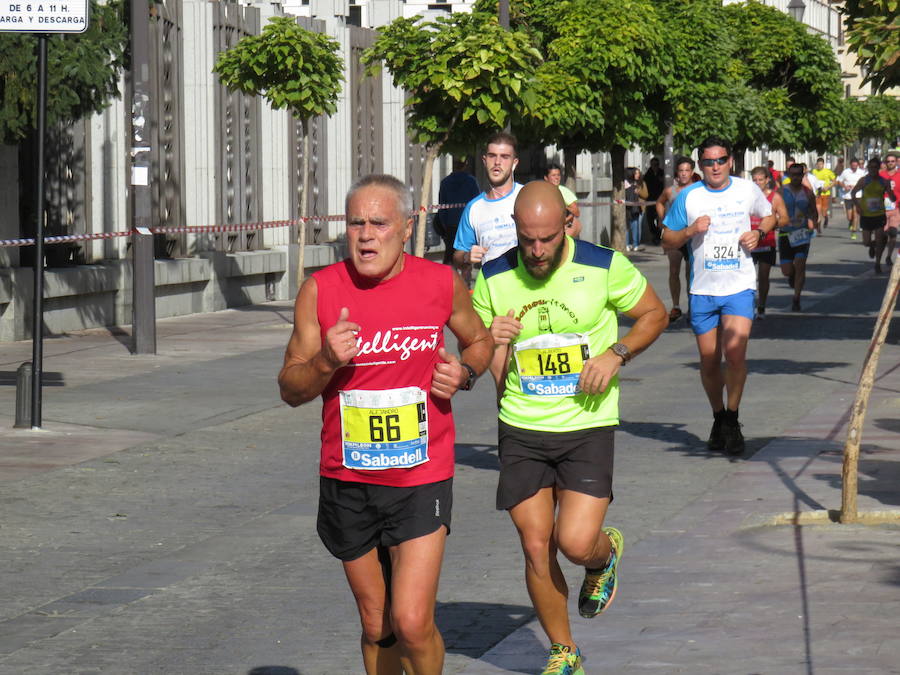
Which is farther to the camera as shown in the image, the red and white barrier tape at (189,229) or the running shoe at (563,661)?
the red and white barrier tape at (189,229)

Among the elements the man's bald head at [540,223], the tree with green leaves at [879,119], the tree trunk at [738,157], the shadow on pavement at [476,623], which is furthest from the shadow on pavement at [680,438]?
the tree with green leaves at [879,119]

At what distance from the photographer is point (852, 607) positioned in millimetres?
6609

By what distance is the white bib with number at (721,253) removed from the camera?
35.7 feet

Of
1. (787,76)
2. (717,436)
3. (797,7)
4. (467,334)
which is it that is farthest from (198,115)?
(787,76)

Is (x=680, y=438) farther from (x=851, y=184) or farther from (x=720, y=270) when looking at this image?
(x=851, y=184)

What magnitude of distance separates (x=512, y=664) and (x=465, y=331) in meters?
1.39

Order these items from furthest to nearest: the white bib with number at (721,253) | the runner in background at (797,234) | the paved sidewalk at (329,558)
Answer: the runner in background at (797,234) < the white bib with number at (721,253) < the paved sidewalk at (329,558)

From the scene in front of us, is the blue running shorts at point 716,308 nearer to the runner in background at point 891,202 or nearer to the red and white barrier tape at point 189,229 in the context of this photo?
the red and white barrier tape at point 189,229

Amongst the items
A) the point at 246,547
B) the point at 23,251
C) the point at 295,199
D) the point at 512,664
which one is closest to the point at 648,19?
the point at 295,199

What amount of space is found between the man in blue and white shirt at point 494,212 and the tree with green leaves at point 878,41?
4.95 metres

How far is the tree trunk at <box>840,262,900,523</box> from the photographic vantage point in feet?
26.8

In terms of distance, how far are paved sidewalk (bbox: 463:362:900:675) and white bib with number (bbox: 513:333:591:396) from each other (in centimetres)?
94

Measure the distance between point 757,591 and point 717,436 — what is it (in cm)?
406

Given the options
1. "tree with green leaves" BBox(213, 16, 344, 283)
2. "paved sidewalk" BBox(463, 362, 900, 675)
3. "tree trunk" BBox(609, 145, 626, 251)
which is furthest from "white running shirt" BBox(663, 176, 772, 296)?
"tree trunk" BBox(609, 145, 626, 251)
